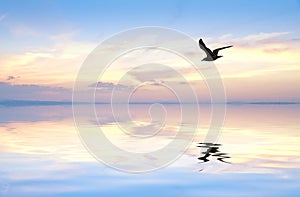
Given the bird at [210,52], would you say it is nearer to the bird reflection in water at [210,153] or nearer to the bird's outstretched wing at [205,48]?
the bird's outstretched wing at [205,48]

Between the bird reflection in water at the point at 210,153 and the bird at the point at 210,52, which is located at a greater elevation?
the bird at the point at 210,52

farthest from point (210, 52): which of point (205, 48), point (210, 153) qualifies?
point (210, 153)

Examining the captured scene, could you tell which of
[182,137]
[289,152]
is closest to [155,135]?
[182,137]

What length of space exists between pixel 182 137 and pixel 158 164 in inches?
373

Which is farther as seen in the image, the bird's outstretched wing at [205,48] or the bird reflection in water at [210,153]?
the bird's outstretched wing at [205,48]

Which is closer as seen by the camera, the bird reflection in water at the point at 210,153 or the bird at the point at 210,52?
the bird reflection in water at the point at 210,153

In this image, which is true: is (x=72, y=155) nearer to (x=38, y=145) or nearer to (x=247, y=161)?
(x=38, y=145)

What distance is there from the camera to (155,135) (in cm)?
3819

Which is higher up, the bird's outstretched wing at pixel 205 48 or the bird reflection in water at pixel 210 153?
the bird's outstretched wing at pixel 205 48

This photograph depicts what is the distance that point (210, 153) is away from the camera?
29.1 meters

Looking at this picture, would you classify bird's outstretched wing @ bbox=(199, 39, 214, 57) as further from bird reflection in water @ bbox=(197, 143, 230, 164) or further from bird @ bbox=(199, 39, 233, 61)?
bird reflection in water @ bbox=(197, 143, 230, 164)

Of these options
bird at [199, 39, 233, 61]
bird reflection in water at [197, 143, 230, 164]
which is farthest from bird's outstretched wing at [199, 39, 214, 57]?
bird reflection in water at [197, 143, 230, 164]

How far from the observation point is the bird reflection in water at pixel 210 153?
88.3 ft

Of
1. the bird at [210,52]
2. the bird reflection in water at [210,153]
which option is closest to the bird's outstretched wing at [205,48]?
the bird at [210,52]
